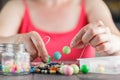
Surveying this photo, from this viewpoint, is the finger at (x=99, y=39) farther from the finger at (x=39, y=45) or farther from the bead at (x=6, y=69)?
the bead at (x=6, y=69)

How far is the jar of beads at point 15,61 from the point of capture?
2.52 feet

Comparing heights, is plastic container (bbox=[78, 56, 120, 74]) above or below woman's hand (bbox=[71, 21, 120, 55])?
below

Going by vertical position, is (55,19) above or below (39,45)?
above

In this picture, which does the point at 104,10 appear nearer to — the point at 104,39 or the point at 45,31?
the point at 45,31

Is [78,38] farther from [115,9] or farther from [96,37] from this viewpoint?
[115,9]

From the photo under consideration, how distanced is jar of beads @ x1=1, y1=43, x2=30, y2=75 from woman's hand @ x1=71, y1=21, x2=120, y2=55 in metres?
0.15

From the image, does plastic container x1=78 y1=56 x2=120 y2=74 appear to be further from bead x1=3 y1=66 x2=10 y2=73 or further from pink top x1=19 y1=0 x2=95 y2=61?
pink top x1=19 y1=0 x2=95 y2=61

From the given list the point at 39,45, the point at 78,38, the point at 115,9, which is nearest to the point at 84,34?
the point at 78,38

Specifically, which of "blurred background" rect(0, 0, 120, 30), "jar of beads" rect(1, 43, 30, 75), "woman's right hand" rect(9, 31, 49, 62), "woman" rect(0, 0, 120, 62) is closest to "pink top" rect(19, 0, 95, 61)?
"woman" rect(0, 0, 120, 62)

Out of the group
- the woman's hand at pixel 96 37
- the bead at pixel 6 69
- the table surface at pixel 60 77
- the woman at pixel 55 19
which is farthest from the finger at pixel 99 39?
the woman at pixel 55 19

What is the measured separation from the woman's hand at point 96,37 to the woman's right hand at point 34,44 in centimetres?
9

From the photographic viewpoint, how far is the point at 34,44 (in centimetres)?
89

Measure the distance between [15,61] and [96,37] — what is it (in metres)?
0.23

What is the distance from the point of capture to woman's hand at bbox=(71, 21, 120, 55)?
806mm
